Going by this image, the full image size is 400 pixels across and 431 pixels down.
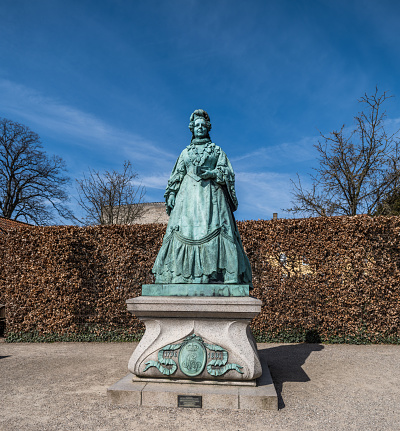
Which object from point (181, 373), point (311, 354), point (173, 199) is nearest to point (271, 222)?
point (311, 354)

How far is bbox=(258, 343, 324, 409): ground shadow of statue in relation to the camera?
487cm

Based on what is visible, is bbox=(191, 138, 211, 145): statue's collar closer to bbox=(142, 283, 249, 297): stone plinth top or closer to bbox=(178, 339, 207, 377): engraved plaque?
bbox=(142, 283, 249, 297): stone plinth top

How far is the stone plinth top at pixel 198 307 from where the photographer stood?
146 inches

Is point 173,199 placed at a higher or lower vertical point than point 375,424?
higher

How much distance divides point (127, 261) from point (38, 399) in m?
4.77

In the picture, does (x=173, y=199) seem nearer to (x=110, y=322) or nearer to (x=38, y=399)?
(x=38, y=399)

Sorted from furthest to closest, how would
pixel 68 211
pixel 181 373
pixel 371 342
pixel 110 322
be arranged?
1. pixel 68 211
2. pixel 110 322
3. pixel 371 342
4. pixel 181 373

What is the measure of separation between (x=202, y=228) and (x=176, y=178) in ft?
2.78

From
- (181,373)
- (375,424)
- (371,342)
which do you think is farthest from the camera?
(371,342)

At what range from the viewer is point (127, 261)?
8.68 m

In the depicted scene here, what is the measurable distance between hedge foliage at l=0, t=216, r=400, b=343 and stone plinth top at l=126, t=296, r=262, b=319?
15.6 feet

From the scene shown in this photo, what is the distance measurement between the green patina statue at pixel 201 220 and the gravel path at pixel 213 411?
1443 mm

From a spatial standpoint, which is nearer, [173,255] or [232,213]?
[173,255]

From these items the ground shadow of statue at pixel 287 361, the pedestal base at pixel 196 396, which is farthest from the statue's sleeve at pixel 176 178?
the ground shadow of statue at pixel 287 361
